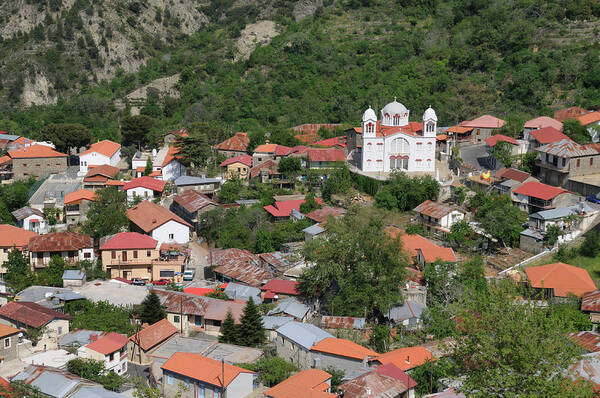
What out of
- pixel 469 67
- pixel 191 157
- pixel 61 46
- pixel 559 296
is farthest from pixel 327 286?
pixel 61 46

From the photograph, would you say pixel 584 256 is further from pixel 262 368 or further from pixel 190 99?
pixel 190 99

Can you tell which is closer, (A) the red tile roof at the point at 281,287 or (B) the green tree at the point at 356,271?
(B) the green tree at the point at 356,271

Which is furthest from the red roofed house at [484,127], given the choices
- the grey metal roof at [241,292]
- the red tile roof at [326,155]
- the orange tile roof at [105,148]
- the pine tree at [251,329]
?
the pine tree at [251,329]

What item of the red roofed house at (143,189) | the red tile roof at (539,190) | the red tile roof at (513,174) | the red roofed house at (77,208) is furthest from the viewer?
the red roofed house at (143,189)

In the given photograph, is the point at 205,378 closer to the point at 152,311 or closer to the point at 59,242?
the point at 152,311

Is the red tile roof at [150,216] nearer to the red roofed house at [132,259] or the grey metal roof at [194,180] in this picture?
the red roofed house at [132,259]

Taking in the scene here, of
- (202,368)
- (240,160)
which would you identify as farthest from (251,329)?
(240,160)
